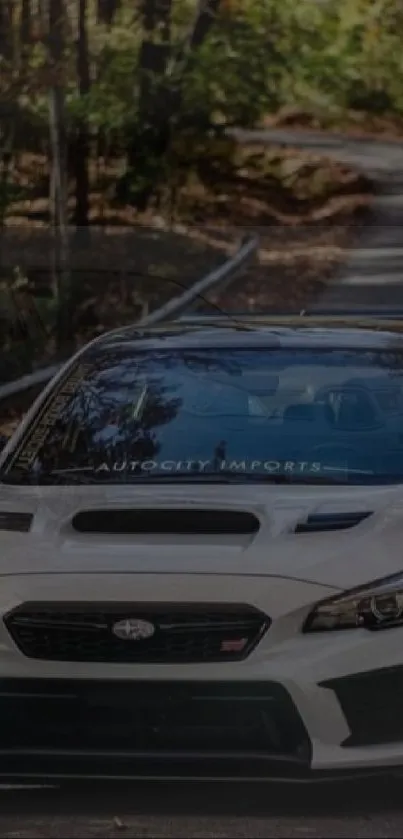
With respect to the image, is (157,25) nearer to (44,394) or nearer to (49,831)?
(44,394)

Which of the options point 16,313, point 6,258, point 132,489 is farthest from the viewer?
point 6,258

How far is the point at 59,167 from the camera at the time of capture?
64.8ft

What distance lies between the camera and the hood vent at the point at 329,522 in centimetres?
522

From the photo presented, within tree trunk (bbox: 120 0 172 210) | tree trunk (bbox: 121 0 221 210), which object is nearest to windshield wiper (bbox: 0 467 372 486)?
tree trunk (bbox: 121 0 221 210)

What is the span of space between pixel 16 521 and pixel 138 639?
0.71 meters

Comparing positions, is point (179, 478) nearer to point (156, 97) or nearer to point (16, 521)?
point (16, 521)

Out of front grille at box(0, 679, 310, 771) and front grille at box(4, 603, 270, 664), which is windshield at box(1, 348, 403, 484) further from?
front grille at box(0, 679, 310, 771)

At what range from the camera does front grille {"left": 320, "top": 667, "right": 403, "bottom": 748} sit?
16.1ft

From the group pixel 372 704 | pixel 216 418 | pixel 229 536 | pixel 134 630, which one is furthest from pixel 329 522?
pixel 216 418

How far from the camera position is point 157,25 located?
19.8 metres

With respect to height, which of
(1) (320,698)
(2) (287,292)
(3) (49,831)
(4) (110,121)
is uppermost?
(1) (320,698)

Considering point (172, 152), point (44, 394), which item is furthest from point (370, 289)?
point (44, 394)

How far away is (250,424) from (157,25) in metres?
14.3

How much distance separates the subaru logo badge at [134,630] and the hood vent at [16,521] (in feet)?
1.79
